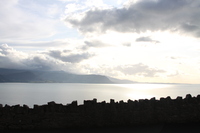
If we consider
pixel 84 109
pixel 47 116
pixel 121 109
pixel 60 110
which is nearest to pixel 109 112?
pixel 121 109

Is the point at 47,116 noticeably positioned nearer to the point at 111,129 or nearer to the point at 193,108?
the point at 111,129

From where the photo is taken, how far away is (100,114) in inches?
445

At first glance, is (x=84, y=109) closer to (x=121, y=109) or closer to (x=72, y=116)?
(x=72, y=116)

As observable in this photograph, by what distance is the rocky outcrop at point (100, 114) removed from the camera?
10664 mm

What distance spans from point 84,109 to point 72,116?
805 mm

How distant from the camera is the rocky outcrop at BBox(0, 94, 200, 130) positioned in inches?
420

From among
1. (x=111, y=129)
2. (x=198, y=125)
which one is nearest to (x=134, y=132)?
(x=111, y=129)

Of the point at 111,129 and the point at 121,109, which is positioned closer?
the point at 111,129

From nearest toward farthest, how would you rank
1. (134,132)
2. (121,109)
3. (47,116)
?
(134,132), (47,116), (121,109)

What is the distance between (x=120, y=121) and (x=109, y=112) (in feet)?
2.88

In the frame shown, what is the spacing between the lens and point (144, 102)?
1184 cm

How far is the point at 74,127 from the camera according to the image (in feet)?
36.0

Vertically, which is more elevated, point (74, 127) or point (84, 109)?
point (84, 109)

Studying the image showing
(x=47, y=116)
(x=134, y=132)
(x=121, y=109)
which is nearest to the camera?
(x=134, y=132)
